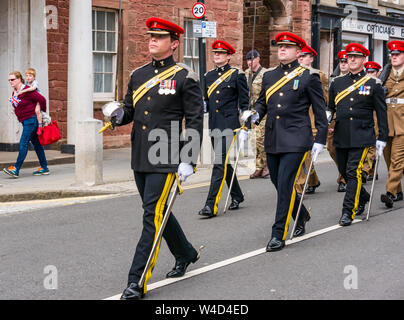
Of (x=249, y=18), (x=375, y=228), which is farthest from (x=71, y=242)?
(x=249, y=18)

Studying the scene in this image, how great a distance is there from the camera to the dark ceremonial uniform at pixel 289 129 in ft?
23.1

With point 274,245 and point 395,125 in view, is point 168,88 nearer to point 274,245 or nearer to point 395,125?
point 274,245

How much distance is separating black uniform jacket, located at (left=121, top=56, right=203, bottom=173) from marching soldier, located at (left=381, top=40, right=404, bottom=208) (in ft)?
15.1

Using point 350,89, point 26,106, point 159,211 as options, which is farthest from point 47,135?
point 159,211

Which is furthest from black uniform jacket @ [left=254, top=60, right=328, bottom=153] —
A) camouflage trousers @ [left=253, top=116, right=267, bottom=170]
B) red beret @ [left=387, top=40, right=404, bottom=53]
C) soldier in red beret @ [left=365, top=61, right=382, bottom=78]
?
soldier in red beret @ [left=365, top=61, right=382, bottom=78]

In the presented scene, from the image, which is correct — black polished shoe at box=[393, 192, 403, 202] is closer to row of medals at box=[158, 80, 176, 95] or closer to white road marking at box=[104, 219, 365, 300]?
white road marking at box=[104, 219, 365, 300]

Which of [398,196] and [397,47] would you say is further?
[398,196]

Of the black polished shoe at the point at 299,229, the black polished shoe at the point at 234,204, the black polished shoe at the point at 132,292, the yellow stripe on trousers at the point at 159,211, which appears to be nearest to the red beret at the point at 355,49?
the black polished shoe at the point at 299,229

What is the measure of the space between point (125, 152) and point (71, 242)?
9139mm

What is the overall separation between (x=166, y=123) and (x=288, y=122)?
1968mm

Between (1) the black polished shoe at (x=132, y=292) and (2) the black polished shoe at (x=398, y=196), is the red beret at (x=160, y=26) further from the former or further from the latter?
(2) the black polished shoe at (x=398, y=196)

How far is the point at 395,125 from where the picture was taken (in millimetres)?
9734

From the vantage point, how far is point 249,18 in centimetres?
2483

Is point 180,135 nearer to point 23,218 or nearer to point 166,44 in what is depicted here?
point 166,44
